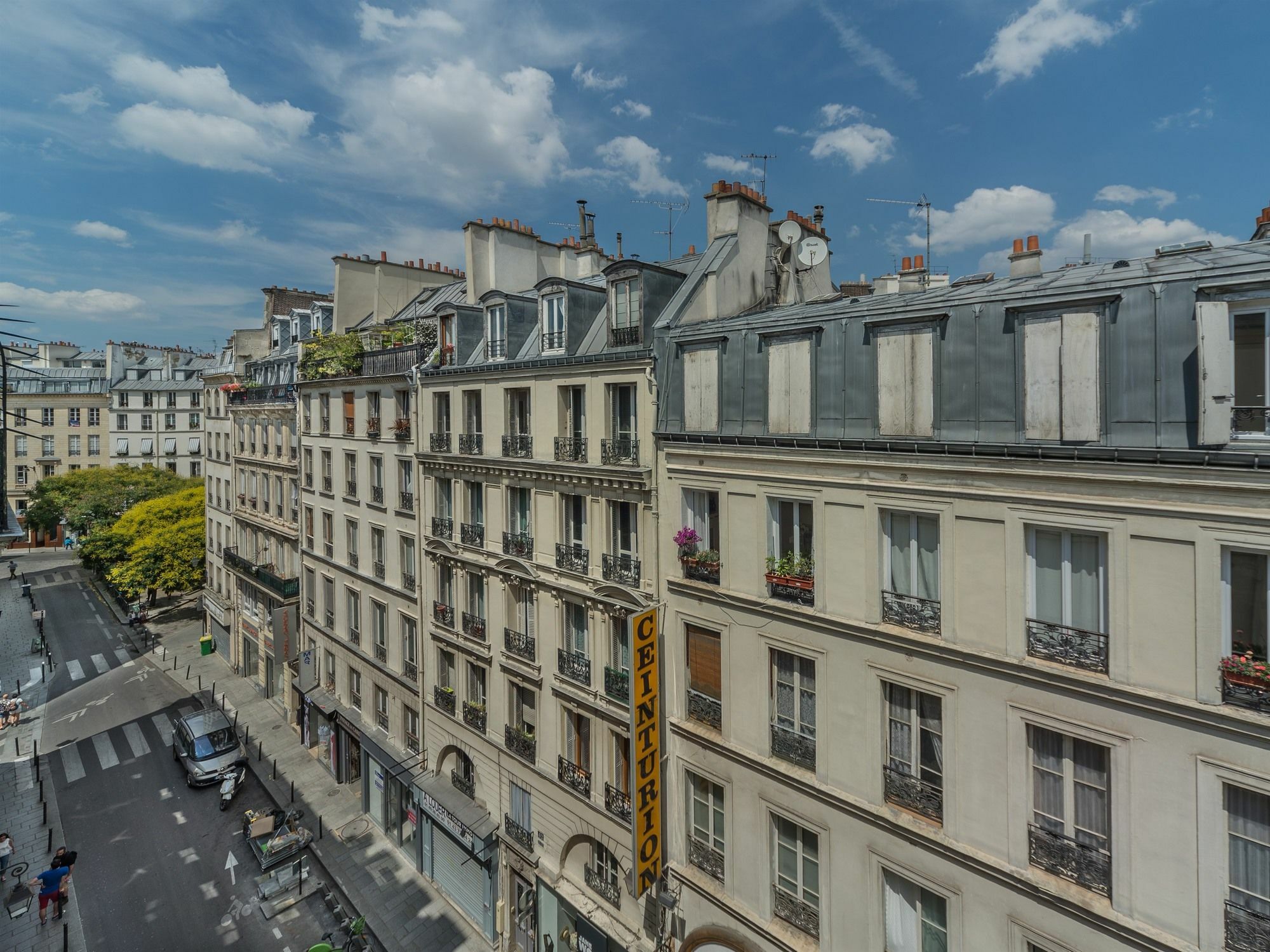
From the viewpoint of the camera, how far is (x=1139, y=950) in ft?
27.6

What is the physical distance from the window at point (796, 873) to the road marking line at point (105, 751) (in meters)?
31.5

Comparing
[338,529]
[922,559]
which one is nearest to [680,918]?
[922,559]

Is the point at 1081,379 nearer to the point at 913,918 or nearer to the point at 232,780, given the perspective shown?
the point at 913,918

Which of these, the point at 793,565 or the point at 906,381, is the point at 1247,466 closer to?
the point at 906,381

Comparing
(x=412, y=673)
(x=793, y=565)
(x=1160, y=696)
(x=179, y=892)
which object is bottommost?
(x=179, y=892)

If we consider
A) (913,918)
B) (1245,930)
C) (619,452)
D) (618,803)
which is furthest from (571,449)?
(1245,930)

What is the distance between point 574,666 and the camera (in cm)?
1672

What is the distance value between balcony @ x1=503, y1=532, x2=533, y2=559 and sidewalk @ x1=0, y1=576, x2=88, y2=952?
57.6 ft

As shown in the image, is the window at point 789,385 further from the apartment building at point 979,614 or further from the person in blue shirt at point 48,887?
the person in blue shirt at point 48,887

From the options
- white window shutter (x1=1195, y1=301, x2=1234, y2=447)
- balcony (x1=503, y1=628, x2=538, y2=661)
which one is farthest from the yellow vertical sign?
white window shutter (x1=1195, y1=301, x2=1234, y2=447)

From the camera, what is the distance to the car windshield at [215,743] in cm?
2755

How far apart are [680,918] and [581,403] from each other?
12550mm

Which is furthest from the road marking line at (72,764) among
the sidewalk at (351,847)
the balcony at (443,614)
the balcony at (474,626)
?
the balcony at (474,626)

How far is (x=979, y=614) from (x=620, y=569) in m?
8.06
